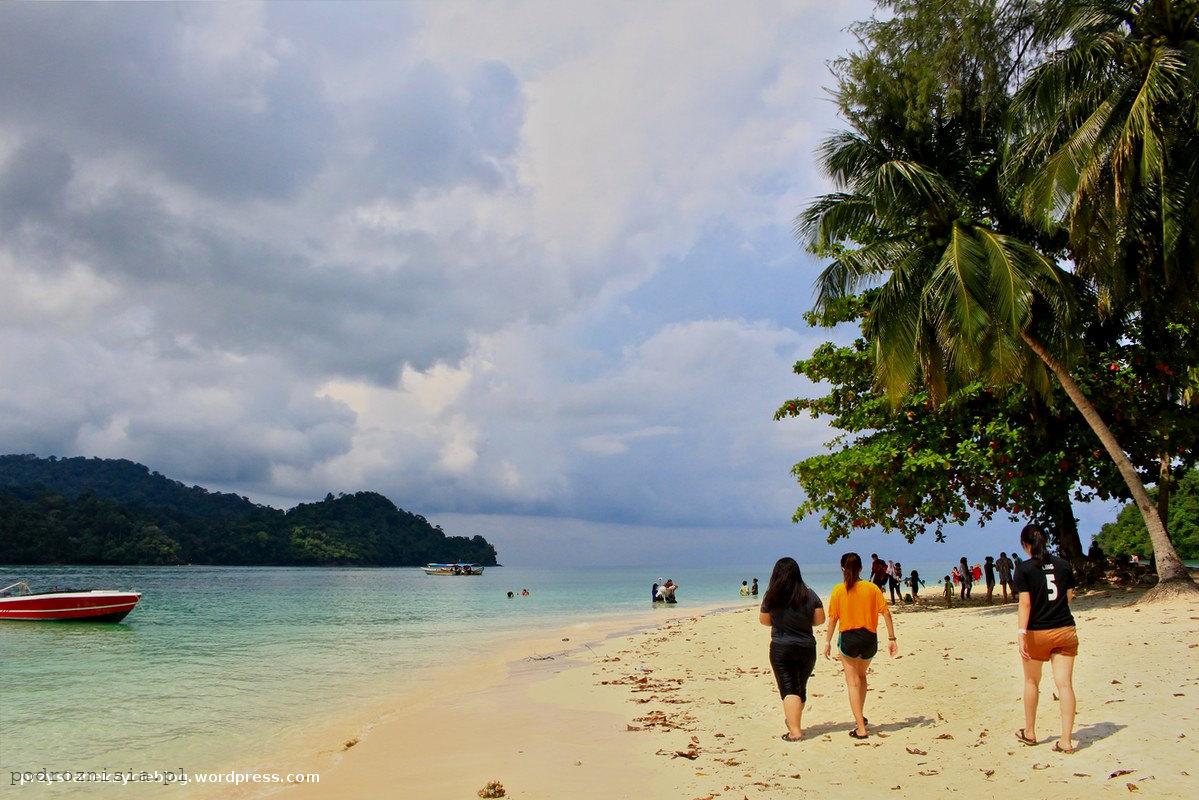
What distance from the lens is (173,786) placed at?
7.88 meters

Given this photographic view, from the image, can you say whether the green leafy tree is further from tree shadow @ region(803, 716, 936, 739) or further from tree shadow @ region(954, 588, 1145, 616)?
tree shadow @ region(803, 716, 936, 739)

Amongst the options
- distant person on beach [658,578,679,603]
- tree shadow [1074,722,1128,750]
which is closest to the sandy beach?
tree shadow [1074,722,1128,750]

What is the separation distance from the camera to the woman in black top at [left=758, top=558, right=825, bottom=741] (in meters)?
7.01

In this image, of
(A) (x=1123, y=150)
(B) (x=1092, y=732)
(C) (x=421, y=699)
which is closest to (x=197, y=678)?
(C) (x=421, y=699)

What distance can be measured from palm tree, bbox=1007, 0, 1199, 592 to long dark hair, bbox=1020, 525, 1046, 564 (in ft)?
32.2

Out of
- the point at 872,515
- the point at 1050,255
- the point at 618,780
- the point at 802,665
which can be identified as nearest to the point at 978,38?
the point at 1050,255

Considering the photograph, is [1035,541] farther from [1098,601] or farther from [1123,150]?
[1098,601]

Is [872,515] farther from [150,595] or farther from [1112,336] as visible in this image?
[150,595]

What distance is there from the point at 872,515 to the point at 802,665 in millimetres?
12238

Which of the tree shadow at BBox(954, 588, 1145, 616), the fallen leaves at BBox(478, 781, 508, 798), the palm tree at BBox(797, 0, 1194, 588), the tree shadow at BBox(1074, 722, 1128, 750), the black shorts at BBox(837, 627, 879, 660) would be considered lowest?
the fallen leaves at BBox(478, 781, 508, 798)

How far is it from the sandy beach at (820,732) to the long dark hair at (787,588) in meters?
1.40

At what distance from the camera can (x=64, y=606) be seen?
2759cm

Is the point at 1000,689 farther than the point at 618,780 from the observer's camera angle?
Yes

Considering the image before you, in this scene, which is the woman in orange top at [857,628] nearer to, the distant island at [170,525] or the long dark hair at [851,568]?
the long dark hair at [851,568]
